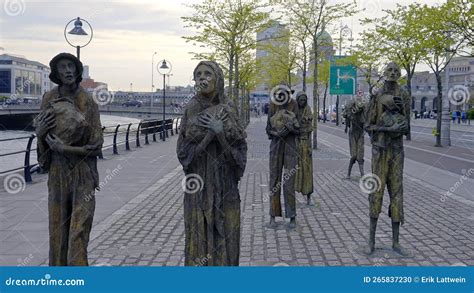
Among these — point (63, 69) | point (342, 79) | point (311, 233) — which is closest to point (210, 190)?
point (63, 69)

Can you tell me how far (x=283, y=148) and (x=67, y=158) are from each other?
4474 mm

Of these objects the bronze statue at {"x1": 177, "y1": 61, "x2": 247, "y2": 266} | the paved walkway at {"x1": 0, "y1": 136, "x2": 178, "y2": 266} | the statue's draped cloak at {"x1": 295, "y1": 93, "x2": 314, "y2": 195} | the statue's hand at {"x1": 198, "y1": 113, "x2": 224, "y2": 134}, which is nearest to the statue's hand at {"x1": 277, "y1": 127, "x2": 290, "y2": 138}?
the statue's draped cloak at {"x1": 295, "y1": 93, "x2": 314, "y2": 195}

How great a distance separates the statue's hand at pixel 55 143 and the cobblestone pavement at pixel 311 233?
2.57 meters

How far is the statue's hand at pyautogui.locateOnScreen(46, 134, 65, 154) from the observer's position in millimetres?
3807

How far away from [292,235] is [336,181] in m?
6.06

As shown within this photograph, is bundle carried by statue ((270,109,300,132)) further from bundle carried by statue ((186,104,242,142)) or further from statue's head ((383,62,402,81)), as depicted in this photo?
bundle carried by statue ((186,104,242,142))

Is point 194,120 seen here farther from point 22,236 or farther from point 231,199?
point 22,236

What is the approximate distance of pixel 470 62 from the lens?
85.1 meters

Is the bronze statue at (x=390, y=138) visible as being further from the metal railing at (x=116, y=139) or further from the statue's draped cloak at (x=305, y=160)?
the metal railing at (x=116, y=139)

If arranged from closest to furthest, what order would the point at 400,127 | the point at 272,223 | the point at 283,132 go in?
the point at 400,127 → the point at 283,132 → the point at 272,223

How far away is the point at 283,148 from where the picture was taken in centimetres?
785

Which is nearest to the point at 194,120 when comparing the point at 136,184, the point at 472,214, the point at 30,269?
the point at 30,269

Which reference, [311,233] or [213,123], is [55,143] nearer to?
[213,123]

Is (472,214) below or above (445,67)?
below
